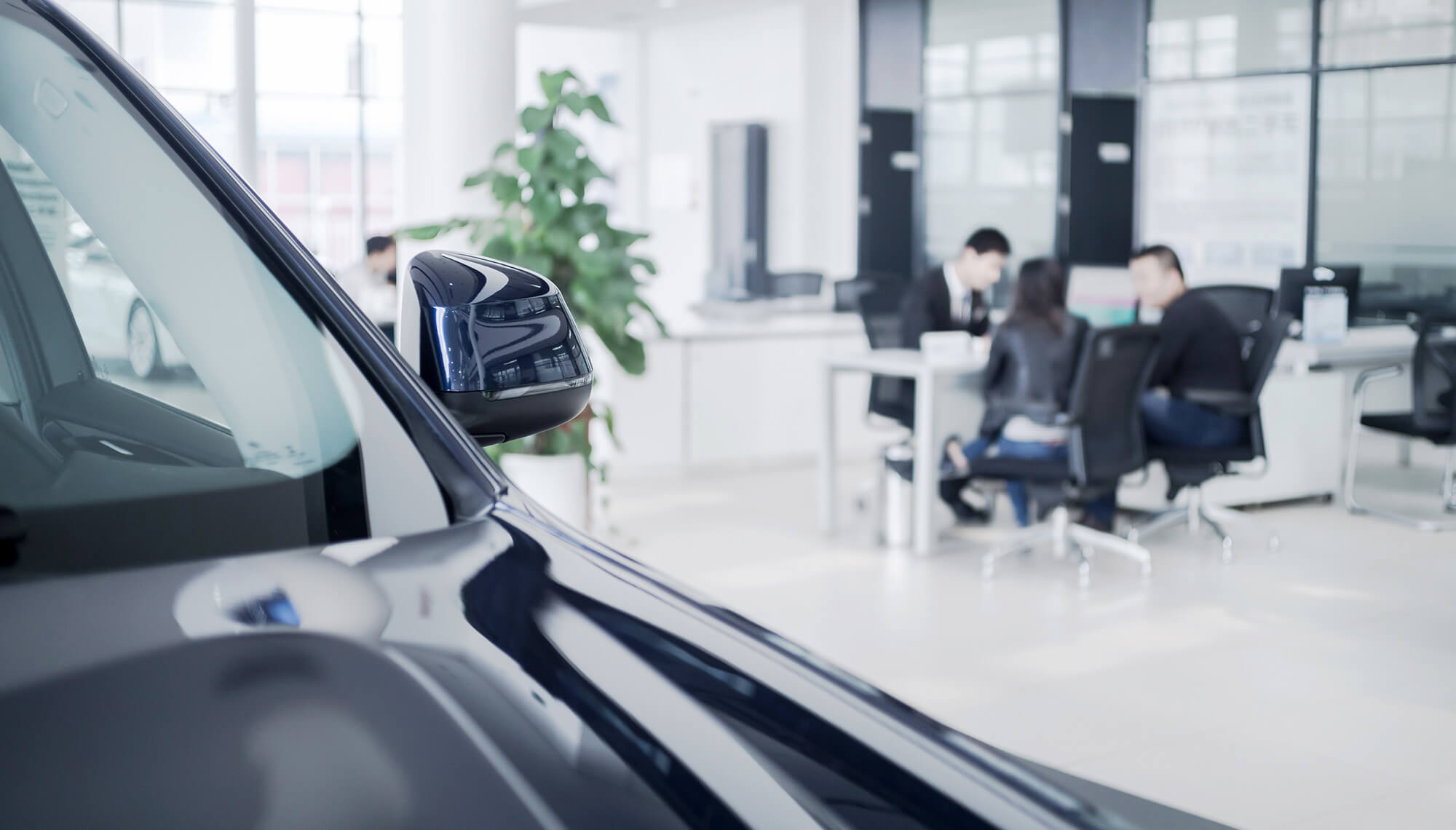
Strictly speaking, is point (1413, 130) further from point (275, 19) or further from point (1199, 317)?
point (275, 19)

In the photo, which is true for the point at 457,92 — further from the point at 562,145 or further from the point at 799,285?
the point at 799,285

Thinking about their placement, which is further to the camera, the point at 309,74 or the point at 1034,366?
the point at 309,74

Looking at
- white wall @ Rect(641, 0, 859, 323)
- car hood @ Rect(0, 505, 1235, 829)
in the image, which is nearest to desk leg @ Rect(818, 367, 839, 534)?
car hood @ Rect(0, 505, 1235, 829)

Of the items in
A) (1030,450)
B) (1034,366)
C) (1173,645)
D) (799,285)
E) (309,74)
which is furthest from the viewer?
(309,74)

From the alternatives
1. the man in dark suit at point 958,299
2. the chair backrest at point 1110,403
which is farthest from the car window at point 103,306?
the man in dark suit at point 958,299

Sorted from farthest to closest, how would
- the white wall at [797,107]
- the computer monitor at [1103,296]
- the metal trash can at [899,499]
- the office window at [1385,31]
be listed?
the white wall at [797,107] → the office window at [1385,31] → the computer monitor at [1103,296] → the metal trash can at [899,499]

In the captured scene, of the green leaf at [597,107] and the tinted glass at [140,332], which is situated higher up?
the green leaf at [597,107]

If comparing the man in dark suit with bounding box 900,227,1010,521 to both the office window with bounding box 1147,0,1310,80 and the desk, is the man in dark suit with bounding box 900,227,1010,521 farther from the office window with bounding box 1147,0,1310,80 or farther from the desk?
the office window with bounding box 1147,0,1310,80

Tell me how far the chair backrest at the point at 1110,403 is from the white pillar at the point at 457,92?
104 inches

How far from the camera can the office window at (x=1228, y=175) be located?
9672 millimetres

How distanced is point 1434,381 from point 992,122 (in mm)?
5874

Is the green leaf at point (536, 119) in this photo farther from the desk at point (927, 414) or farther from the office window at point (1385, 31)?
the office window at point (1385, 31)

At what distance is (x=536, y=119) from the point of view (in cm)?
523

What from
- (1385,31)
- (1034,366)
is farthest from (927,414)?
(1385,31)
